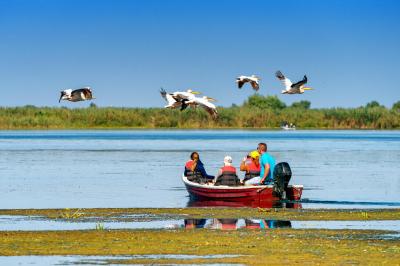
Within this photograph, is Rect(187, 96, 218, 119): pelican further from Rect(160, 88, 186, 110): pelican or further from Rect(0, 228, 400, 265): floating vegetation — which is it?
Rect(0, 228, 400, 265): floating vegetation

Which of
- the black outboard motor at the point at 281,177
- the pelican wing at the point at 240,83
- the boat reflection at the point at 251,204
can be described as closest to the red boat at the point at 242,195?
the boat reflection at the point at 251,204

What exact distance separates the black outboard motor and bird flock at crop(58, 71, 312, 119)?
2110 millimetres

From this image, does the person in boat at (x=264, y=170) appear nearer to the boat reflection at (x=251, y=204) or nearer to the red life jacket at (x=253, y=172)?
the red life jacket at (x=253, y=172)

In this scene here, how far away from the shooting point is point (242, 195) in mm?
26891

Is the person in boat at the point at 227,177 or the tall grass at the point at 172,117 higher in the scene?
the tall grass at the point at 172,117

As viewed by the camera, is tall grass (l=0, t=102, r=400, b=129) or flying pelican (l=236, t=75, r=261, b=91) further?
tall grass (l=0, t=102, r=400, b=129)

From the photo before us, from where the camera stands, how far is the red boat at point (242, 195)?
26.8 metres

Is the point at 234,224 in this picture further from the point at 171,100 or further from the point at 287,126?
the point at 287,126

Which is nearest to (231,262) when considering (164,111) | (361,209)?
(361,209)

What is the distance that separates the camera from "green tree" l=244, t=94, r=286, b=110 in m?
138

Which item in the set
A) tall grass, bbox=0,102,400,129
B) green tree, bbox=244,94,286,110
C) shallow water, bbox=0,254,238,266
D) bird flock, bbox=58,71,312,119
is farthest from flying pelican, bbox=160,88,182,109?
green tree, bbox=244,94,286,110

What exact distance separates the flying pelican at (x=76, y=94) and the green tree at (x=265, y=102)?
345 ft

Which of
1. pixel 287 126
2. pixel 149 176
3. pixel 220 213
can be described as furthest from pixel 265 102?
pixel 220 213

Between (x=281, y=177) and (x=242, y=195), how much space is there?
1061 millimetres
